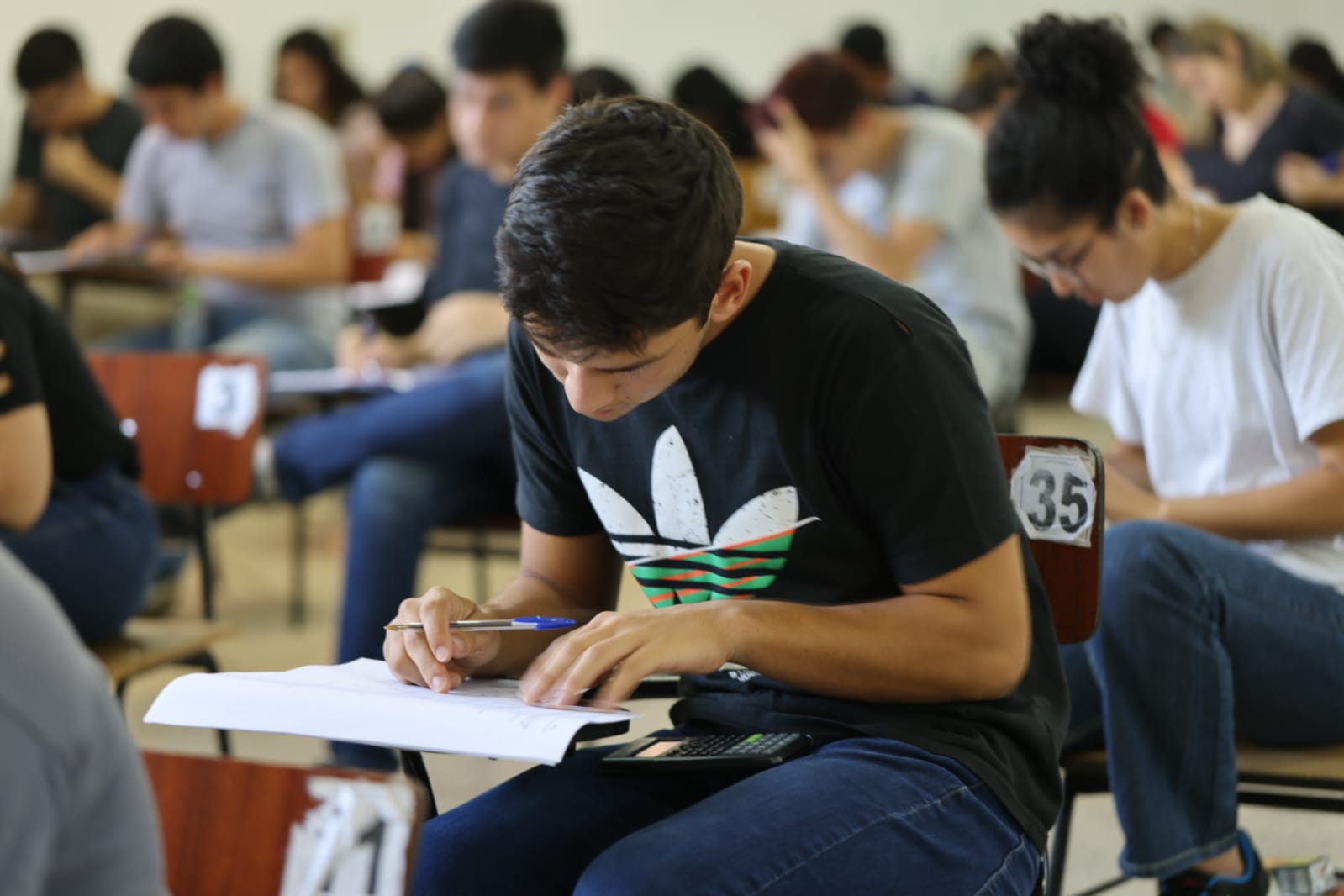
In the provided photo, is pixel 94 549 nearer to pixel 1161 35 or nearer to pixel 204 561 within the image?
pixel 204 561

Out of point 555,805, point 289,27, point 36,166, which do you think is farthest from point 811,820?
point 289,27

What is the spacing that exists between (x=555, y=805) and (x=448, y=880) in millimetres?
106

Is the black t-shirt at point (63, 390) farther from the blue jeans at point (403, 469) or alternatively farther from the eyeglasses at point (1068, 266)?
the eyeglasses at point (1068, 266)

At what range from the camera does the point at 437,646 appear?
46.2 inches

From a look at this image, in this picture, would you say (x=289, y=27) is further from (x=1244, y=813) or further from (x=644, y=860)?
(x=644, y=860)

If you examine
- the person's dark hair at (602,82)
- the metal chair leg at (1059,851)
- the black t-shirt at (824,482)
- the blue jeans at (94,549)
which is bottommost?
the metal chair leg at (1059,851)

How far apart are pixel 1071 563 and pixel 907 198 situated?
1.98m

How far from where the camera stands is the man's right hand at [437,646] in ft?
3.84

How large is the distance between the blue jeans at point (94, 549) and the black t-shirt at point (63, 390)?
3cm

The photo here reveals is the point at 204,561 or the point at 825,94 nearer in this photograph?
the point at 204,561

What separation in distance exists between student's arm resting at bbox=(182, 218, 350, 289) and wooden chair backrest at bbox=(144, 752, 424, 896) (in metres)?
2.95

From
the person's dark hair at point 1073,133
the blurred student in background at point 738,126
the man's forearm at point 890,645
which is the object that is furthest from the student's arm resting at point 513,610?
the blurred student in background at point 738,126

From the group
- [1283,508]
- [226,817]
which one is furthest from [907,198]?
[226,817]

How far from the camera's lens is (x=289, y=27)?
21.9 feet
